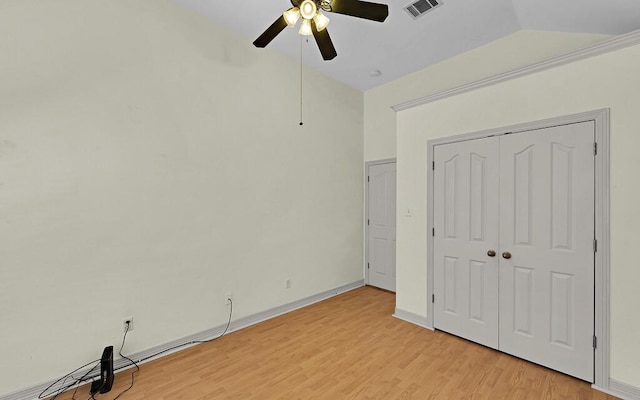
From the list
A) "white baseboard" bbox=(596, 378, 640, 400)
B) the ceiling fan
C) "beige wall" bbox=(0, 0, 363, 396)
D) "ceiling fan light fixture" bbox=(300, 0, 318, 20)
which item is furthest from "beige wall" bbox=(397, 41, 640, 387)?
"beige wall" bbox=(0, 0, 363, 396)

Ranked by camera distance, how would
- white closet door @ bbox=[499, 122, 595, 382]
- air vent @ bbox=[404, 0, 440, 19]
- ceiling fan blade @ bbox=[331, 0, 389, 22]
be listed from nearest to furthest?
1. ceiling fan blade @ bbox=[331, 0, 389, 22]
2. white closet door @ bbox=[499, 122, 595, 382]
3. air vent @ bbox=[404, 0, 440, 19]

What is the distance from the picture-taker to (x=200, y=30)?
2.94 metres

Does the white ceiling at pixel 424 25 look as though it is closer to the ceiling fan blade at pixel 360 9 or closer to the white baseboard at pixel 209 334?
the ceiling fan blade at pixel 360 9

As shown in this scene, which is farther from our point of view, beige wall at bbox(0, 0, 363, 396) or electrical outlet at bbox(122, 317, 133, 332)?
electrical outlet at bbox(122, 317, 133, 332)

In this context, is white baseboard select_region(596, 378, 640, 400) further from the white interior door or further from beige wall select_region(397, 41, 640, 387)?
the white interior door

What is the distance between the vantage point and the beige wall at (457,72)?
9.92ft

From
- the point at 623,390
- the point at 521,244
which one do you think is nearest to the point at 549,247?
the point at 521,244

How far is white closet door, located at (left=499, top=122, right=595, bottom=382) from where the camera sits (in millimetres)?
2268

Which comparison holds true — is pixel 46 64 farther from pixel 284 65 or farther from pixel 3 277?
pixel 284 65

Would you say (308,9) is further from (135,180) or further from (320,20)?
(135,180)

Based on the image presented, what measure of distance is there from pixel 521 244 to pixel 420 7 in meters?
2.56

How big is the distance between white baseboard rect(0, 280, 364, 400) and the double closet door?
5.47 feet

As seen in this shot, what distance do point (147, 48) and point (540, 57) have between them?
4148 millimetres

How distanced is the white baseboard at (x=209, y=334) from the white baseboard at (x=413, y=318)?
1.13 meters
